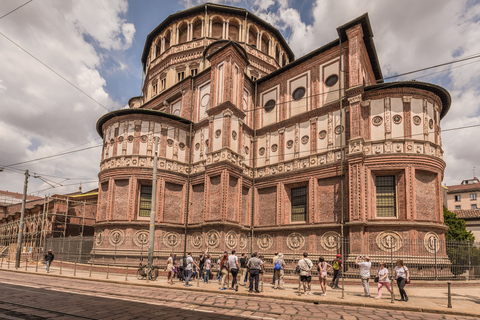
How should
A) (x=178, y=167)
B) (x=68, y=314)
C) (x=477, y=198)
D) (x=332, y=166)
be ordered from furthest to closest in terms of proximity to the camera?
(x=477, y=198) < (x=178, y=167) < (x=332, y=166) < (x=68, y=314)

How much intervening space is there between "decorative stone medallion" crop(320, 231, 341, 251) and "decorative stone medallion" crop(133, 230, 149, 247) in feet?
41.9

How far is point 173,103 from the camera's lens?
105 ft

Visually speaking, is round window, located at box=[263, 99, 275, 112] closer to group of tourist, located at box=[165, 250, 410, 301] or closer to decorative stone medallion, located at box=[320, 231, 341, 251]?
decorative stone medallion, located at box=[320, 231, 341, 251]

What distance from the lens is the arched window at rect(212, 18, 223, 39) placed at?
124 ft

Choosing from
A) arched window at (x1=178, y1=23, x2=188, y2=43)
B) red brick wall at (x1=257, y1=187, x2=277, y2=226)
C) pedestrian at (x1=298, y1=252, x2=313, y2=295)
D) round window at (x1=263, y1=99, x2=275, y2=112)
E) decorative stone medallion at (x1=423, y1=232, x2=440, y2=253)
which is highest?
arched window at (x1=178, y1=23, x2=188, y2=43)

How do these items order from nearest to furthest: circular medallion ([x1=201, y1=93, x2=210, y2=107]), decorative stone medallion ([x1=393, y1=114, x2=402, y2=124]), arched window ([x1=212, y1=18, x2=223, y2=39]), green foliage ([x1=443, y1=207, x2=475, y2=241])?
decorative stone medallion ([x1=393, y1=114, x2=402, y2=124])
circular medallion ([x1=201, y1=93, x2=210, y2=107])
green foliage ([x1=443, y1=207, x2=475, y2=241])
arched window ([x1=212, y1=18, x2=223, y2=39])

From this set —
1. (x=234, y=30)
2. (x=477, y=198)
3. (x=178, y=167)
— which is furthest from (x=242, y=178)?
(x=477, y=198)

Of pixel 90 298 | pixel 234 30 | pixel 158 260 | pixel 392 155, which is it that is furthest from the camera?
pixel 234 30

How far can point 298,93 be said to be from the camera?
2656cm

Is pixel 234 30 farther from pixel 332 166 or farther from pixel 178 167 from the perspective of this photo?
pixel 332 166

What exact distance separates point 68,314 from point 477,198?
77629mm

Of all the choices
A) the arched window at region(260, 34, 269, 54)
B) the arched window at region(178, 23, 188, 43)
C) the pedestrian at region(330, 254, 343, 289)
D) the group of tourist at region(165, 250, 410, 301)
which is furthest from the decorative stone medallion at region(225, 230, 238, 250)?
the arched window at region(260, 34, 269, 54)

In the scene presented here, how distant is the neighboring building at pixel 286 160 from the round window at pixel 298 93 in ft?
0.30

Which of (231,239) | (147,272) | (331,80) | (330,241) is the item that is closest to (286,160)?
(331,80)
